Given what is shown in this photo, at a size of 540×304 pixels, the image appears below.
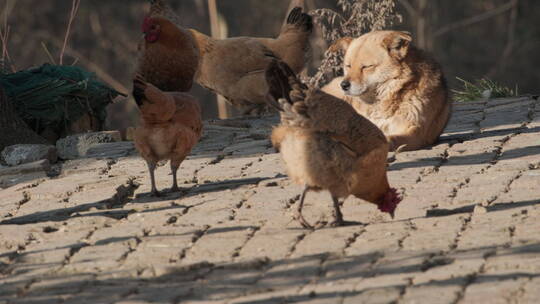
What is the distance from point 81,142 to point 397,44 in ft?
10.2

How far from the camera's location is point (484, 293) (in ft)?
15.3

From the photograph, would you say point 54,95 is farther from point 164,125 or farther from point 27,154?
point 164,125

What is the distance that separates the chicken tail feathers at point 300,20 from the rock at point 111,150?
10.6 feet

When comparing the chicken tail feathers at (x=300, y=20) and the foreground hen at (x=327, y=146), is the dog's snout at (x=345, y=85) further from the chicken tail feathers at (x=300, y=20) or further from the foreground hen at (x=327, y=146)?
the chicken tail feathers at (x=300, y=20)

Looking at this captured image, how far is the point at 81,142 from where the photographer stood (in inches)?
368

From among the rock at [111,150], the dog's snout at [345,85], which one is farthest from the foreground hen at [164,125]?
the rock at [111,150]

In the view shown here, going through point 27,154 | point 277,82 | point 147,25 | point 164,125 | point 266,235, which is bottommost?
point 27,154

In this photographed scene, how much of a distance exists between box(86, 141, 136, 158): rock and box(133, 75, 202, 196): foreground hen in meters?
1.66

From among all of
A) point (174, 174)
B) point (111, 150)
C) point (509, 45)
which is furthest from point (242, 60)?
point (509, 45)

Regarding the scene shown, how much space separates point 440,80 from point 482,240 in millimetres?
3089

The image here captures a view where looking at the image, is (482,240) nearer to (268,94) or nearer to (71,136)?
(268,94)

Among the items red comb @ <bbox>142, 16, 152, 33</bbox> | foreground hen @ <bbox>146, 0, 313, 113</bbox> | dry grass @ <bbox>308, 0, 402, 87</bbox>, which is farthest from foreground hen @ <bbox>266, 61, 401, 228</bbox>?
foreground hen @ <bbox>146, 0, 313, 113</bbox>

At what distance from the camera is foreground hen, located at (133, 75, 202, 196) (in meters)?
7.01

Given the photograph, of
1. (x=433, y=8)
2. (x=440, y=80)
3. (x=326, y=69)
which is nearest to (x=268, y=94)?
(x=440, y=80)
